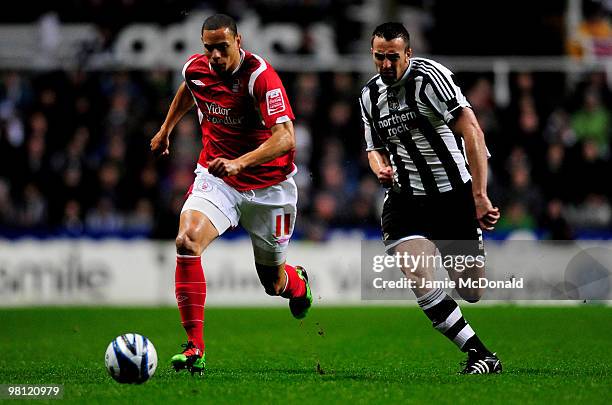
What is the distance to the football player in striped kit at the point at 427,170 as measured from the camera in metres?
7.51

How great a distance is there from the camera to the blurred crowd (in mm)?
16734

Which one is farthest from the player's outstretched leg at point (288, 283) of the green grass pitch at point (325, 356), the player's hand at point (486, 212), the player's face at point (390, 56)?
the player's hand at point (486, 212)

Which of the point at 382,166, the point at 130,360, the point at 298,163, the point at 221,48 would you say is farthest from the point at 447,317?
the point at 298,163

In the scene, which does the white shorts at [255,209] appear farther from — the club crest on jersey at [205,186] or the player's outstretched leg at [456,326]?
the player's outstretched leg at [456,326]

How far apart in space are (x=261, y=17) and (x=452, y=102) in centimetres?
1243

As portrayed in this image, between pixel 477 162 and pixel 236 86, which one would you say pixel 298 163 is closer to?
pixel 236 86

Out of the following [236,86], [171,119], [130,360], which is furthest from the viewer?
[171,119]

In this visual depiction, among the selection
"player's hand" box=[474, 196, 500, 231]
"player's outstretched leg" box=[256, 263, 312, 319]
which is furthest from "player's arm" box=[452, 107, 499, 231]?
"player's outstretched leg" box=[256, 263, 312, 319]

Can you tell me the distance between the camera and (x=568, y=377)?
7.41m

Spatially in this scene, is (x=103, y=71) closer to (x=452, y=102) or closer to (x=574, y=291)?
(x=574, y=291)

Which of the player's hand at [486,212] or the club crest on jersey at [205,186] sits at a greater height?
the club crest on jersey at [205,186]

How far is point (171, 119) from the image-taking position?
848 cm

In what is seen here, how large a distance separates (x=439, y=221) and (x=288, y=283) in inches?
71.0

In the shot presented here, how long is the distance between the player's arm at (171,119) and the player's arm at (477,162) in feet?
7.18
